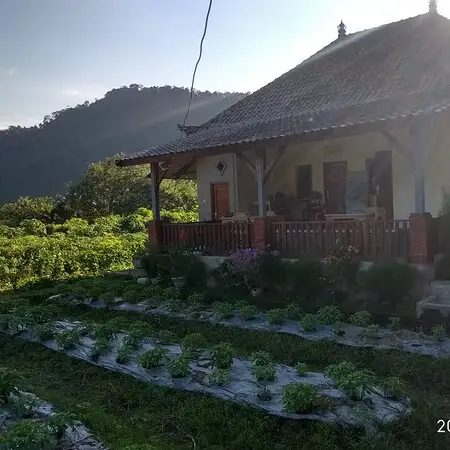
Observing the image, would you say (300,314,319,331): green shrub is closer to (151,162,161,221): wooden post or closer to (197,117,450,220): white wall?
(197,117,450,220): white wall

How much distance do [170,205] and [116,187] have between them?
3714 mm

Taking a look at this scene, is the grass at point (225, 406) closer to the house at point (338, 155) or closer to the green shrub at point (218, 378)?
the green shrub at point (218, 378)

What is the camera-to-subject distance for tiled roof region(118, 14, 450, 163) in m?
9.19

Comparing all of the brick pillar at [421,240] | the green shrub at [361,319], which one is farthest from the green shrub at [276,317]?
the brick pillar at [421,240]

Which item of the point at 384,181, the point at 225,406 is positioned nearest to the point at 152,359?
the point at 225,406

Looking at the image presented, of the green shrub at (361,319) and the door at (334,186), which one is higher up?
the door at (334,186)

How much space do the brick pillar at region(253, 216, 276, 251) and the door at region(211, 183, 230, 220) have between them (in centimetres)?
419

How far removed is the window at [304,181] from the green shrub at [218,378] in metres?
8.68

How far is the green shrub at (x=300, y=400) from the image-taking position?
13.6 ft

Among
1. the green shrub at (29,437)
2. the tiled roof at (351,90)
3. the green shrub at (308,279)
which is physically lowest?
the green shrub at (29,437)

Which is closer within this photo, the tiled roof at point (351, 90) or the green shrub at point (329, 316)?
the green shrub at point (329, 316)

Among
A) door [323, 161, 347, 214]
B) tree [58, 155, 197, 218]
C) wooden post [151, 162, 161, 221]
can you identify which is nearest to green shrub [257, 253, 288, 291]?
door [323, 161, 347, 214]

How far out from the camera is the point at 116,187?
31.6 m

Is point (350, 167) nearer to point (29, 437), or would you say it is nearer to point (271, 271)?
point (271, 271)
